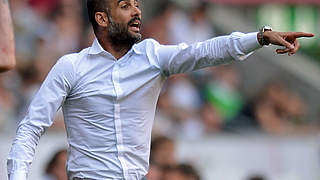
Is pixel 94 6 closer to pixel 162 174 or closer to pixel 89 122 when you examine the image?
pixel 89 122

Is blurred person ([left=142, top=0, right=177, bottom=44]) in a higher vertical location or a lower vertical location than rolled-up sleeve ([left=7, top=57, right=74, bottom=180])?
lower

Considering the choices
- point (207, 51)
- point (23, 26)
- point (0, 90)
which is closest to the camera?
point (207, 51)

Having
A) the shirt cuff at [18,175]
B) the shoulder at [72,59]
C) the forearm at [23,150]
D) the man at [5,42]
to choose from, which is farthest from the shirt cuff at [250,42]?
the man at [5,42]

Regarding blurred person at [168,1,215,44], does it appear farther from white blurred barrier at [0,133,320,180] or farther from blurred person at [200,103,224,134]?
white blurred barrier at [0,133,320,180]

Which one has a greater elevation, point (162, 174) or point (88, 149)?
point (88, 149)

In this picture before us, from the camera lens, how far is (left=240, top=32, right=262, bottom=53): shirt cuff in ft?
18.4

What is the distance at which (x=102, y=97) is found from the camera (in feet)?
19.7

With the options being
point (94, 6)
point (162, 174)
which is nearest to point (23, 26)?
point (162, 174)

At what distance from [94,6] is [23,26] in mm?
6784

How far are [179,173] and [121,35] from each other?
12.3 ft

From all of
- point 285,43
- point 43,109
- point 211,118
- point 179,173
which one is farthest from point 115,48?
point 211,118

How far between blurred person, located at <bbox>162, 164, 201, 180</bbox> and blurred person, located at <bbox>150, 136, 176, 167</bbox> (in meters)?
0.12

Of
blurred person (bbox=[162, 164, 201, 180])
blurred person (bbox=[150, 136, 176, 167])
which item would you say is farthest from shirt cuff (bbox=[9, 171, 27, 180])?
blurred person (bbox=[150, 136, 176, 167])

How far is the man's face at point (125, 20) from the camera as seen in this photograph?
6027 mm
